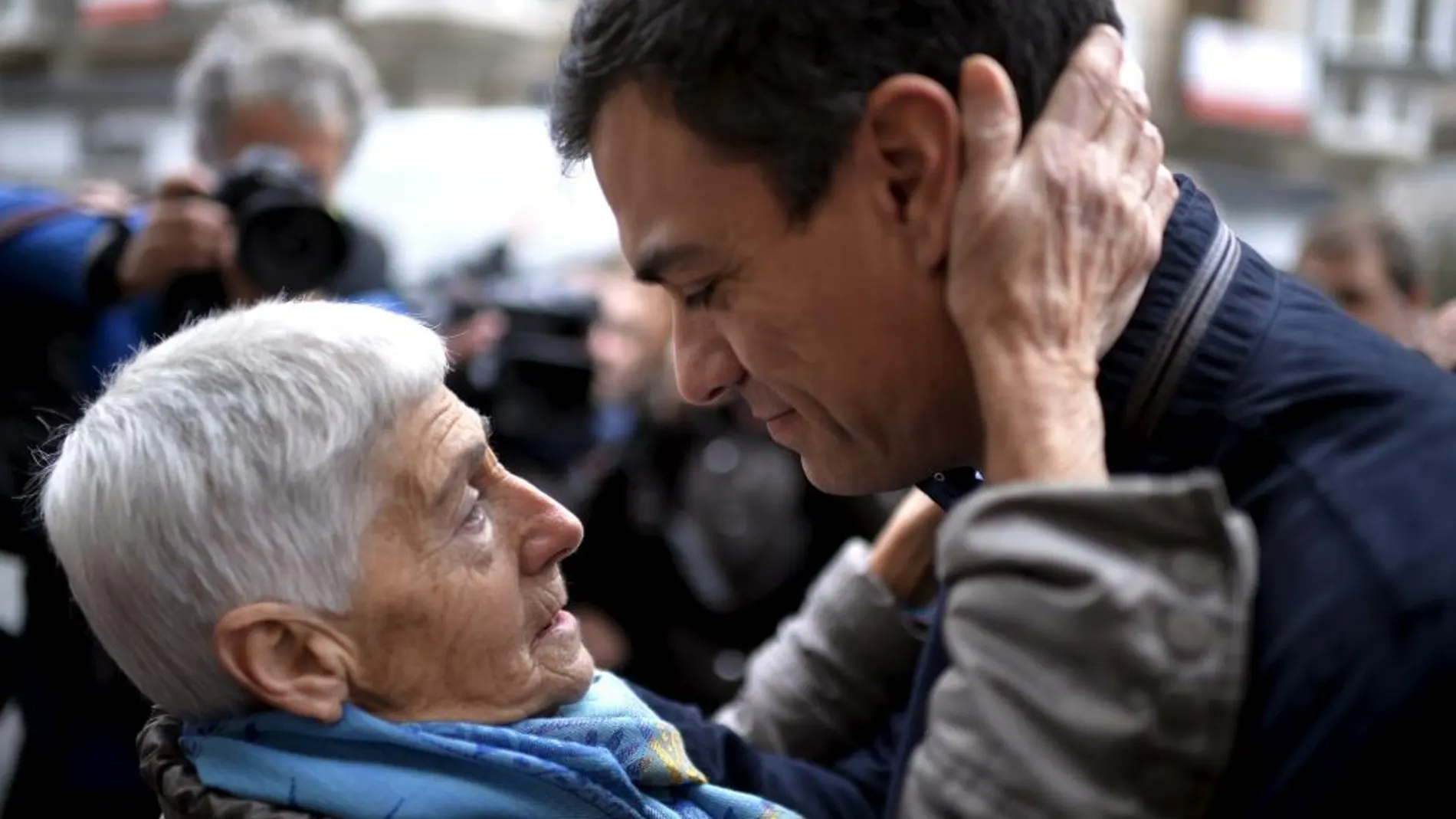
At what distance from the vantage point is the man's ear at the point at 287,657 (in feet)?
4.71

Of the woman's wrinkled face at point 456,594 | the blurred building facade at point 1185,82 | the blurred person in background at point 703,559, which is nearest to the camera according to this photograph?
the woman's wrinkled face at point 456,594

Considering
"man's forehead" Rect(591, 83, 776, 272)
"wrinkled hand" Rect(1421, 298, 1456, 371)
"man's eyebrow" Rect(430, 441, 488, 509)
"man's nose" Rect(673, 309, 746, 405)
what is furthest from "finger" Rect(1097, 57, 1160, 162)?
"wrinkled hand" Rect(1421, 298, 1456, 371)

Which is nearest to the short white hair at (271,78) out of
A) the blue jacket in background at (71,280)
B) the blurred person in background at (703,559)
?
the blue jacket in background at (71,280)

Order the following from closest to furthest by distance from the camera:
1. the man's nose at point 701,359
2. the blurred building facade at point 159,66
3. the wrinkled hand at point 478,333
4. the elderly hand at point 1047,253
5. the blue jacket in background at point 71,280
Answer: the elderly hand at point 1047,253 < the man's nose at point 701,359 < the blue jacket in background at point 71,280 < the wrinkled hand at point 478,333 < the blurred building facade at point 159,66

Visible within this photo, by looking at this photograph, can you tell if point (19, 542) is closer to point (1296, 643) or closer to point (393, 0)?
point (1296, 643)

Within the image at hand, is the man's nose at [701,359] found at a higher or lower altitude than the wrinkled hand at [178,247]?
higher

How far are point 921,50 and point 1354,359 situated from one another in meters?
0.40

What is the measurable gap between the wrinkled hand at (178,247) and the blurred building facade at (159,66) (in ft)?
23.1

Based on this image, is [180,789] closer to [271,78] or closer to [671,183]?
[671,183]

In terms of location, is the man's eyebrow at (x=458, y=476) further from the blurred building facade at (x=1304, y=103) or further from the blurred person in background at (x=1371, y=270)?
the blurred building facade at (x=1304, y=103)

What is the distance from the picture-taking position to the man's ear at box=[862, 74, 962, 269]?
1.18 meters

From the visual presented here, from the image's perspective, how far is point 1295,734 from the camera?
1024mm

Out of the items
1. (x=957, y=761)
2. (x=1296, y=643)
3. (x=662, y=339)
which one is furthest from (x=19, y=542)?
(x=662, y=339)

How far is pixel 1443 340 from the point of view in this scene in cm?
192
